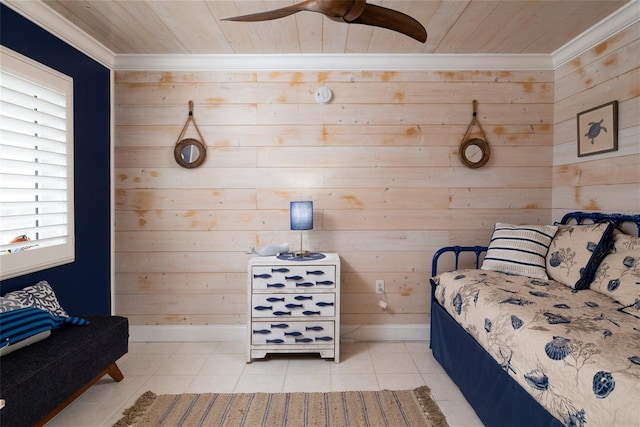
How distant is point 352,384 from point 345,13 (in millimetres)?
2143

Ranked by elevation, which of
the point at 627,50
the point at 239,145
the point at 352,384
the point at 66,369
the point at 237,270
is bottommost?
the point at 352,384

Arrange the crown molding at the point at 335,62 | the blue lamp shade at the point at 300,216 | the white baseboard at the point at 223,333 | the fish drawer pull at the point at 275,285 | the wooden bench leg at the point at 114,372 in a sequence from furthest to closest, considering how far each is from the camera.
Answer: the white baseboard at the point at 223,333 → the crown molding at the point at 335,62 → the blue lamp shade at the point at 300,216 → the fish drawer pull at the point at 275,285 → the wooden bench leg at the point at 114,372

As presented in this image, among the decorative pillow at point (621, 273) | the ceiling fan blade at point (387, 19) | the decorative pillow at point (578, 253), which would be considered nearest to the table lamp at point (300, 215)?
the ceiling fan blade at point (387, 19)

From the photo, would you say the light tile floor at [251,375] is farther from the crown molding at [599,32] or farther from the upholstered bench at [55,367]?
the crown molding at [599,32]

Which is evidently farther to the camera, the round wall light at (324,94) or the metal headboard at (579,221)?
the round wall light at (324,94)

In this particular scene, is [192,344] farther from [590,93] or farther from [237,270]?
[590,93]

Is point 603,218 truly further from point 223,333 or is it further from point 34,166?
point 34,166

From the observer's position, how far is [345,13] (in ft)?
4.62

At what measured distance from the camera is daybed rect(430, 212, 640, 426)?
1190 mm

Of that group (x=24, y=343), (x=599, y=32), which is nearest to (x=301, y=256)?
(x=24, y=343)

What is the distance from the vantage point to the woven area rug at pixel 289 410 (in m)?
1.94

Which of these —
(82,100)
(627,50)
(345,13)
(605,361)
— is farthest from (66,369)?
(627,50)

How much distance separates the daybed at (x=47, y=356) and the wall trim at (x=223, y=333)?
735mm

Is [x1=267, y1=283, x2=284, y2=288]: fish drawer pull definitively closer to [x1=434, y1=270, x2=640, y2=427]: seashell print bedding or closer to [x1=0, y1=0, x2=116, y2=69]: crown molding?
[x1=434, y1=270, x2=640, y2=427]: seashell print bedding
